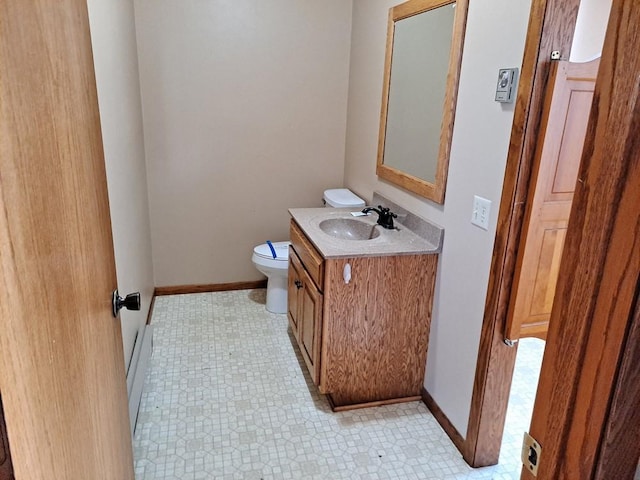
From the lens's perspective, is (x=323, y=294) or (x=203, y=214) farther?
(x=203, y=214)

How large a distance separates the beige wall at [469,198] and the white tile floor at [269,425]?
0.23 m

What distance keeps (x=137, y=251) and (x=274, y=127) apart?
51.5 inches

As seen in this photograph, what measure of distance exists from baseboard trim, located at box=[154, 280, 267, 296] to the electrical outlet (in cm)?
210

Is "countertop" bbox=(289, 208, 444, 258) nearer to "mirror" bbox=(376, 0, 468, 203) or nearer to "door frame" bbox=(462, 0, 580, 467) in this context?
"mirror" bbox=(376, 0, 468, 203)

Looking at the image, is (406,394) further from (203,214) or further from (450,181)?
(203,214)

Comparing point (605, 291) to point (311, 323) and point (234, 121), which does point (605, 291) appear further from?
point (234, 121)

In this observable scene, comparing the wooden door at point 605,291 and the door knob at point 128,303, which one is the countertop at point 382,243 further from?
the wooden door at point 605,291

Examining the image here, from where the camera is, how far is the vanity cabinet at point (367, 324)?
205cm

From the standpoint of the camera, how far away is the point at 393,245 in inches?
83.6

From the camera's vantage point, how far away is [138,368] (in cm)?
219

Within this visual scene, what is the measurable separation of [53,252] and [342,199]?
7.86 ft

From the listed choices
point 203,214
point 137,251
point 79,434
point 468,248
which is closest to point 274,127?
point 203,214

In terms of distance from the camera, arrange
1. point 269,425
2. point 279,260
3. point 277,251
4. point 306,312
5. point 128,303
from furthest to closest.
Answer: point 277,251, point 279,260, point 306,312, point 269,425, point 128,303

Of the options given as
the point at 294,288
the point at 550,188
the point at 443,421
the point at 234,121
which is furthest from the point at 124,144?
the point at 550,188
